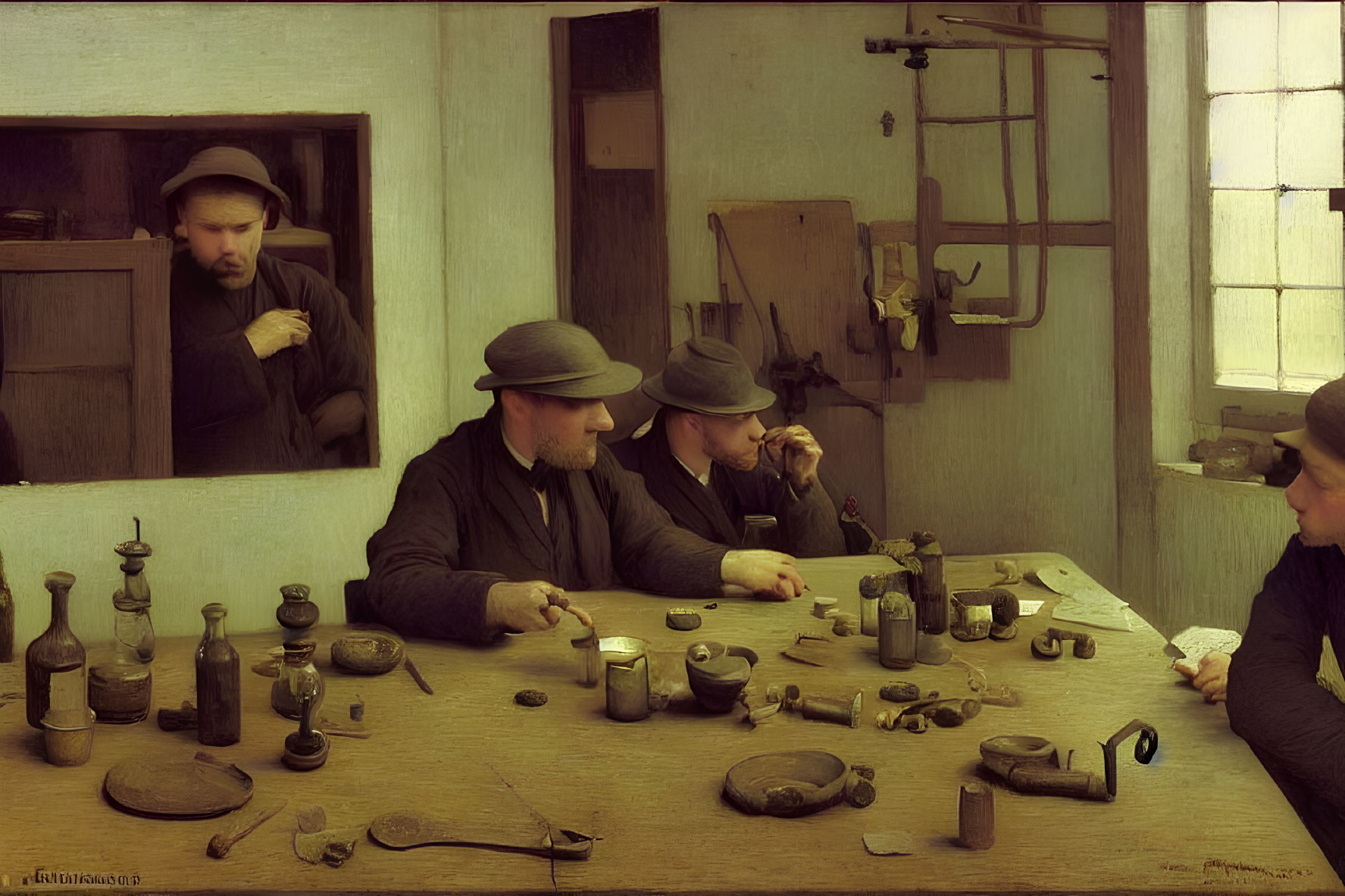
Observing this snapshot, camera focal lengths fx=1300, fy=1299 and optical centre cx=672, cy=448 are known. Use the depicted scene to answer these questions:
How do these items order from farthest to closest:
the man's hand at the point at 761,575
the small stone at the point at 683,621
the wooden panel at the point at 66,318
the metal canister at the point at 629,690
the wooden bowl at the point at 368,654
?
the wooden panel at the point at 66,318, the man's hand at the point at 761,575, the small stone at the point at 683,621, the wooden bowl at the point at 368,654, the metal canister at the point at 629,690

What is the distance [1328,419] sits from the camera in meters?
2.50

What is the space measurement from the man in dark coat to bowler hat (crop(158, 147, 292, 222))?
2.72 metres

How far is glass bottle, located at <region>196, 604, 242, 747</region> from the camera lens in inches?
98.0

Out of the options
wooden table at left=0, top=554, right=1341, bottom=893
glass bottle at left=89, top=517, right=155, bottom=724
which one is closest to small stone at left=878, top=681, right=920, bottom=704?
wooden table at left=0, top=554, right=1341, bottom=893

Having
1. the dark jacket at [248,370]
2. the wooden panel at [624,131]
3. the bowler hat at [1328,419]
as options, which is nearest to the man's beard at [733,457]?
the wooden panel at [624,131]

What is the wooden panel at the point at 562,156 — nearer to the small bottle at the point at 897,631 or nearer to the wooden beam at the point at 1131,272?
the small bottle at the point at 897,631

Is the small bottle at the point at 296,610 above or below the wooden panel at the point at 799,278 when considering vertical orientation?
below

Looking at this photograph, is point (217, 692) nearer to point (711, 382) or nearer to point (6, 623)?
Answer: point (6, 623)

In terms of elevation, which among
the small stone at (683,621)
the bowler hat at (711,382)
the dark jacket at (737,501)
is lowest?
the small stone at (683,621)

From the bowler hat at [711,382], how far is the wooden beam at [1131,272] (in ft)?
3.40

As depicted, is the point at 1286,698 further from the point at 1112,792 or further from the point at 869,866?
the point at 869,866

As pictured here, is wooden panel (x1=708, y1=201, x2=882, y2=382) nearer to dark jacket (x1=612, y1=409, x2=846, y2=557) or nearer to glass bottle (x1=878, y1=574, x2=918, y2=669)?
dark jacket (x1=612, y1=409, x2=846, y2=557)

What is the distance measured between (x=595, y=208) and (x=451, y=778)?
1961mm

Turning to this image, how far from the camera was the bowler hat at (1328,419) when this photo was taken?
2490 millimetres
